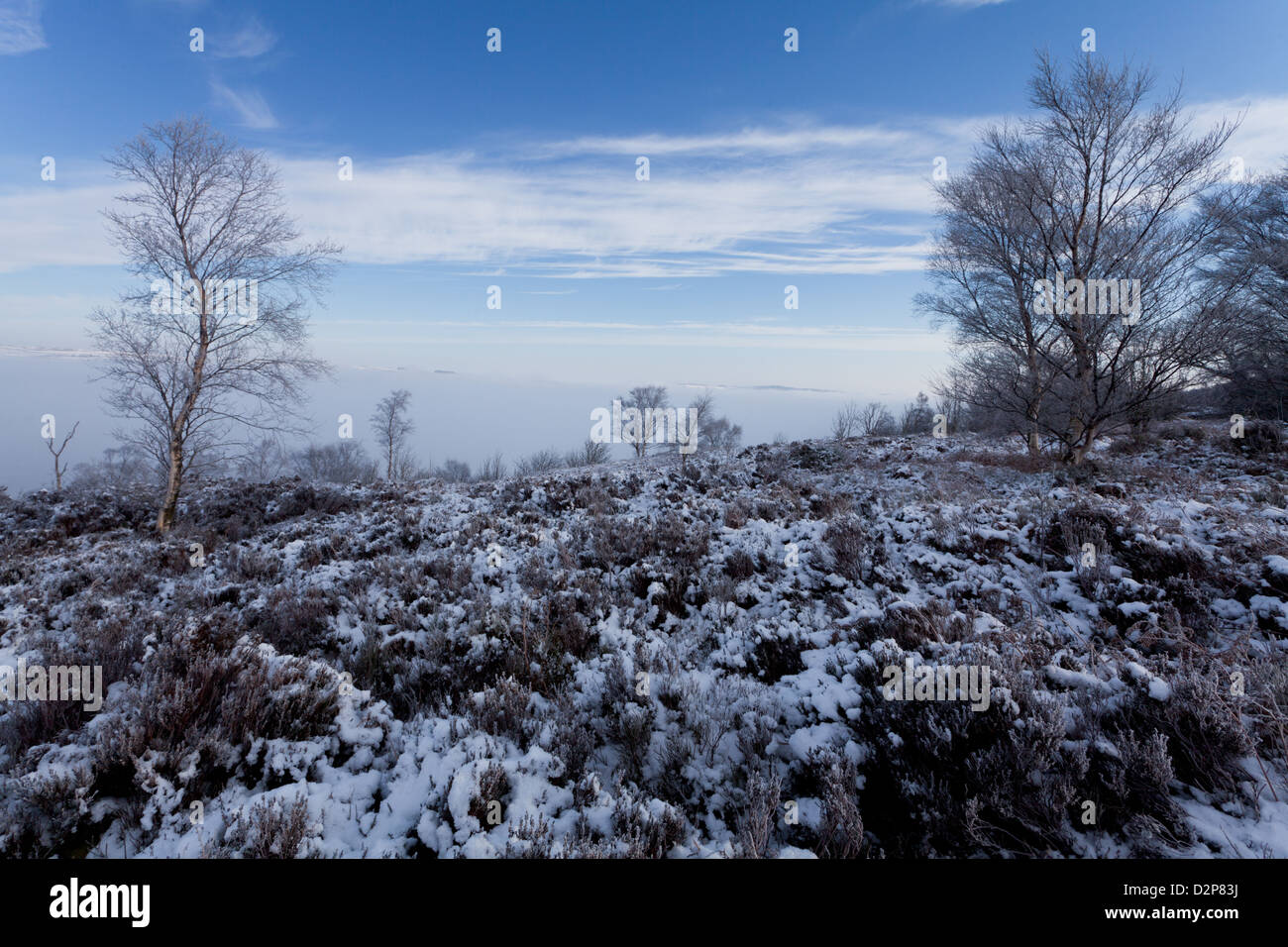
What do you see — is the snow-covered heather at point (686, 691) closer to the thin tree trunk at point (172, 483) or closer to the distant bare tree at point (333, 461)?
the thin tree trunk at point (172, 483)

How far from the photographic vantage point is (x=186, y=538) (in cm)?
989

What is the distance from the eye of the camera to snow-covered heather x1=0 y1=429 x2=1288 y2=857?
2.75 m

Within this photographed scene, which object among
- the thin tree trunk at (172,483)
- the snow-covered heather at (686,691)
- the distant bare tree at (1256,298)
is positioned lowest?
the snow-covered heather at (686,691)

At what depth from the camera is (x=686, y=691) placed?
4215mm

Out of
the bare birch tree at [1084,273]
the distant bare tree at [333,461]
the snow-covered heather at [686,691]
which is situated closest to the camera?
the snow-covered heather at [686,691]

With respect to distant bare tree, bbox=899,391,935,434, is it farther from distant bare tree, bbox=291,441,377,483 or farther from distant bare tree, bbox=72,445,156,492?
distant bare tree, bbox=291,441,377,483

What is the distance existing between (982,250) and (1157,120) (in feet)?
13.1

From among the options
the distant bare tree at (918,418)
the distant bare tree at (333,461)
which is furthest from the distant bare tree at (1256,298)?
the distant bare tree at (333,461)

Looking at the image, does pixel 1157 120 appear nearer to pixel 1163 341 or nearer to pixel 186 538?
pixel 1163 341

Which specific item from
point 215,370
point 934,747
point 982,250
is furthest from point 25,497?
point 982,250

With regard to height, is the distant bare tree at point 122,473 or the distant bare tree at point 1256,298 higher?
the distant bare tree at point 1256,298

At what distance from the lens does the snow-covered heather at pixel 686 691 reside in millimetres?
2746

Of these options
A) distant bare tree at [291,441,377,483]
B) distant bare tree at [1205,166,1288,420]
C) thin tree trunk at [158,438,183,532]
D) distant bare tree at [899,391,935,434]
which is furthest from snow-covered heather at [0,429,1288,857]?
distant bare tree at [291,441,377,483]

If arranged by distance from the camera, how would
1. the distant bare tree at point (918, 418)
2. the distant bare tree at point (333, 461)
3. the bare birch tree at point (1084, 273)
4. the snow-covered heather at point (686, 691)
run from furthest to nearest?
the distant bare tree at point (333, 461) → the distant bare tree at point (918, 418) → the bare birch tree at point (1084, 273) → the snow-covered heather at point (686, 691)
